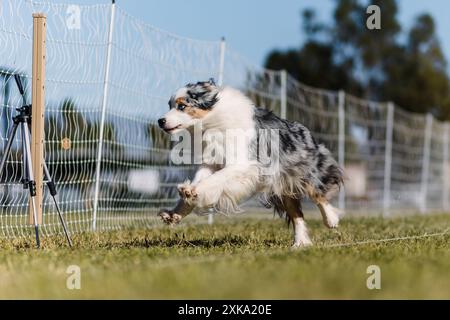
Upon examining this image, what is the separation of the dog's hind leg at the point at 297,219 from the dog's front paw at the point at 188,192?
46.2 inches

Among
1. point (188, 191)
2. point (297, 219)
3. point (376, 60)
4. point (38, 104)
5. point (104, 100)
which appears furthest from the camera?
point (376, 60)

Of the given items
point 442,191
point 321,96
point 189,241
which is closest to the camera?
point 189,241

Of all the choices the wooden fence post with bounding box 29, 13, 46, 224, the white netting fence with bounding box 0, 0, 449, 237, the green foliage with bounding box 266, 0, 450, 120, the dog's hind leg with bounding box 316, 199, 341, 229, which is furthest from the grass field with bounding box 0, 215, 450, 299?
the green foliage with bounding box 266, 0, 450, 120

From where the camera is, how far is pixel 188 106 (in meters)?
6.59

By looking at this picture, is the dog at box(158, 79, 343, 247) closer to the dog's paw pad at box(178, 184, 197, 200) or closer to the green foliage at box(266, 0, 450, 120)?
the dog's paw pad at box(178, 184, 197, 200)

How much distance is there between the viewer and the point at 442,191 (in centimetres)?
2259

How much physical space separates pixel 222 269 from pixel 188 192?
1671mm

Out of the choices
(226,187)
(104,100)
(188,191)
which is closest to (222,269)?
(188,191)

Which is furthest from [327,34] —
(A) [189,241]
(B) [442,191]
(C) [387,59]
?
(A) [189,241]

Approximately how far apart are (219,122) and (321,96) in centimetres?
950

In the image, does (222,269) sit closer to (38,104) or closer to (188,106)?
(188,106)

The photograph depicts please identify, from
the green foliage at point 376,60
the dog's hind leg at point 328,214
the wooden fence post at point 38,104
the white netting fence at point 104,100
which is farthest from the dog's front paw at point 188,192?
the green foliage at point 376,60

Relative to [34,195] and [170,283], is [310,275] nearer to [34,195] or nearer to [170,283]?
[170,283]
